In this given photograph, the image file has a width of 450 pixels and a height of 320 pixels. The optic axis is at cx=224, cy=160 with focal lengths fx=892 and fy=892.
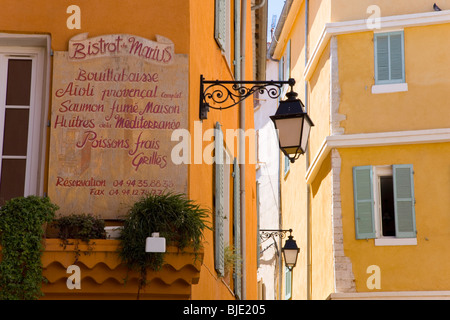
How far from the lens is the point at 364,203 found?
56.7 ft

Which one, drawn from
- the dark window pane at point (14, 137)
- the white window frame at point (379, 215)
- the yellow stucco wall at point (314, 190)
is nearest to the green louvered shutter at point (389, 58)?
the yellow stucco wall at point (314, 190)

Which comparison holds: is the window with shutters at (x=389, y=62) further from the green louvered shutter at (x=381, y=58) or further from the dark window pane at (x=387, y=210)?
the dark window pane at (x=387, y=210)

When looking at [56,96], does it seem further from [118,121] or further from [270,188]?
[270,188]

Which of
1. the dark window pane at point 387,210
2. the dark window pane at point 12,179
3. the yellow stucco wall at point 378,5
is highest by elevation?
the yellow stucco wall at point 378,5

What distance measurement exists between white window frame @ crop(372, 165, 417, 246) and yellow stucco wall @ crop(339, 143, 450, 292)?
0.28ft

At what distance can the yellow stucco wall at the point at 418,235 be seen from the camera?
16766mm

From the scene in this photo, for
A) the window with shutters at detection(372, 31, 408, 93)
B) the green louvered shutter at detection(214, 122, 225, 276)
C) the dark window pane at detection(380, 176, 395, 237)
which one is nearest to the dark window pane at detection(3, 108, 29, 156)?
the green louvered shutter at detection(214, 122, 225, 276)

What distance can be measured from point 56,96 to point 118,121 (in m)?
0.60

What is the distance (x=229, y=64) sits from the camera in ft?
40.5

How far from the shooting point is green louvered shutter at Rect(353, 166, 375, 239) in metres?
17.2

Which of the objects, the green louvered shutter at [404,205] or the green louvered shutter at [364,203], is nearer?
the green louvered shutter at [404,205]

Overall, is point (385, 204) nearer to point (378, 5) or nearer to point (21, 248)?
point (378, 5)

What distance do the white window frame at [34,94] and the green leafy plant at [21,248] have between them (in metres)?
0.54
